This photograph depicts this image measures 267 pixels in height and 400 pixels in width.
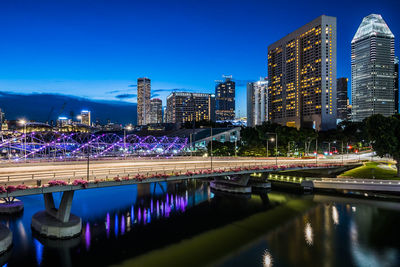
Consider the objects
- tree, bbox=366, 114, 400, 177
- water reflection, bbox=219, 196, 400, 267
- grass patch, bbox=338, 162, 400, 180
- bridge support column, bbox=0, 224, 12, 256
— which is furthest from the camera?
grass patch, bbox=338, 162, 400, 180

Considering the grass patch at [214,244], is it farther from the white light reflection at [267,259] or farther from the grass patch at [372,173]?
the grass patch at [372,173]

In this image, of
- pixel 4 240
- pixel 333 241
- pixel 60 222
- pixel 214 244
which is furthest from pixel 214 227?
pixel 4 240

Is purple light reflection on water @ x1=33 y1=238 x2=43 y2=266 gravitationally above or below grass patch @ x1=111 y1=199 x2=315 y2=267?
above

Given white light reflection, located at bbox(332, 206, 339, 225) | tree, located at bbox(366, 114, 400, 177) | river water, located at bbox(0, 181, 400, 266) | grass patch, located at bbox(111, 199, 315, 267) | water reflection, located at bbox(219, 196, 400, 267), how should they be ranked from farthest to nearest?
tree, located at bbox(366, 114, 400, 177)
white light reflection, located at bbox(332, 206, 339, 225)
river water, located at bbox(0, 181, 400, 266)
water reflection, located at bbox(219, 196, 400, 267)
grass patch, located at bbox(111, 199, 315, 267)

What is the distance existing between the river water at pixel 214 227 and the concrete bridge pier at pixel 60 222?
0.95 meters

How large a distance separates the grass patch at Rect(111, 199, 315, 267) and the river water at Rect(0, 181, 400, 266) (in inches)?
41.9

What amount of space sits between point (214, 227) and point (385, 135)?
4895cm

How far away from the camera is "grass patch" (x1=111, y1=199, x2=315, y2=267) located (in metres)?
32.0

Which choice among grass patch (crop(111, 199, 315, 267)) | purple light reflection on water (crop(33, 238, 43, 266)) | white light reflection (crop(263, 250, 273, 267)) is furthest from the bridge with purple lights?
white light reflection (crop(263, 250, 273, 267))

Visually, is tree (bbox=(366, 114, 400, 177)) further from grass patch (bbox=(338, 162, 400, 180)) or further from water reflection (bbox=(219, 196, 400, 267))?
water reflection (bbox=(219, 196, 400, 267))

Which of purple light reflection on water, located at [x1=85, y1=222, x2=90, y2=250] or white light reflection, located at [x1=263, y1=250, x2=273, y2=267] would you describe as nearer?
white light reflection, located at [x1=263, y1=250, x2=273, y2=267]

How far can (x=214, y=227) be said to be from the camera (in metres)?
44.1

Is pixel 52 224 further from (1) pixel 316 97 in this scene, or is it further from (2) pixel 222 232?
(1) pixel 316 97

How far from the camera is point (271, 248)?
36.1 meters
